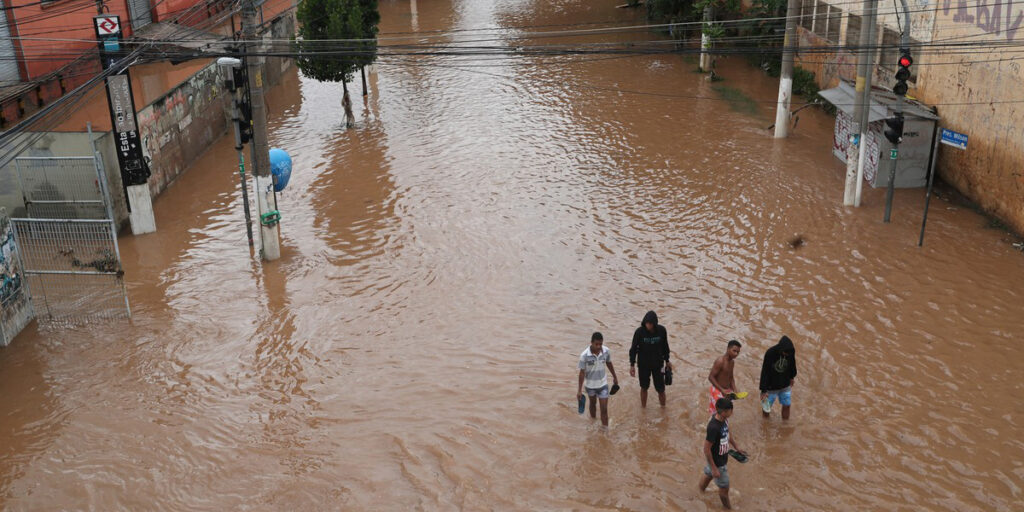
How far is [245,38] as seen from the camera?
15.2m

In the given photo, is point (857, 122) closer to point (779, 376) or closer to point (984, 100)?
point (984, 100)

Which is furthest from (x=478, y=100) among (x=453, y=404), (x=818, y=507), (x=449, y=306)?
(x=818, y=507)

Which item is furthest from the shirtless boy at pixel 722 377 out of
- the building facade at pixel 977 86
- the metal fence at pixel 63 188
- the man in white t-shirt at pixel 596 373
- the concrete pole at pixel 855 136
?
the metal fence at pixel 63 188

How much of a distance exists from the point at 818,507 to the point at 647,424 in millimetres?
2308

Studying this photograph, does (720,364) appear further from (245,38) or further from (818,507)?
(245,38)

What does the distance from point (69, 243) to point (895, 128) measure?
1590 cm

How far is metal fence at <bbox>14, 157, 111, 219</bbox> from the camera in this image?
16.6 metres

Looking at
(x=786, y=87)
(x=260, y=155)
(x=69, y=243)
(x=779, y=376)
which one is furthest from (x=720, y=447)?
(x=786, y=87)

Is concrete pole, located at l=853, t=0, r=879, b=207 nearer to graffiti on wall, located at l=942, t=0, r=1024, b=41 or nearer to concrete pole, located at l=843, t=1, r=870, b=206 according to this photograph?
concrete pole, located at l=843, t=1, r=870, b=206

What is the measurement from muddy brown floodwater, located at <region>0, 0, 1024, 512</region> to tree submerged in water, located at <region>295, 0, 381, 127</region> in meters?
3.21

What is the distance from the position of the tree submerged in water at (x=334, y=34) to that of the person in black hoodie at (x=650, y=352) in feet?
49.4

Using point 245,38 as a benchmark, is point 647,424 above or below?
below

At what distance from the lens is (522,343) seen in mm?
12625

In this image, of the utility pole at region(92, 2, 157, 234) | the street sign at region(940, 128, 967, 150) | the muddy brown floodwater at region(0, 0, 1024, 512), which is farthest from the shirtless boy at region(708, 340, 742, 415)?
the utility pole at region(92, 2, 157, 234)
